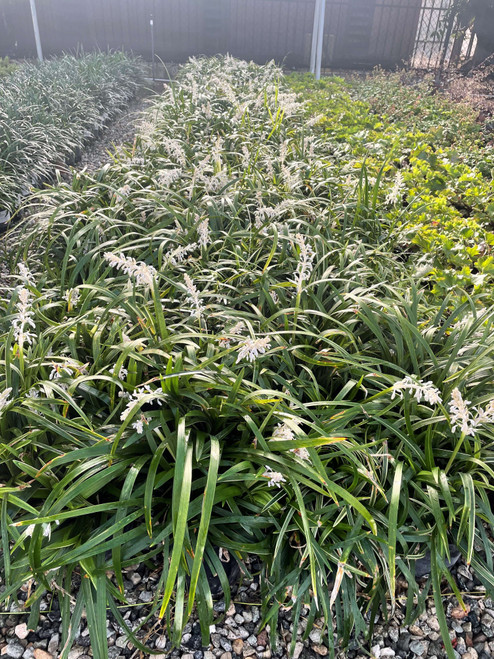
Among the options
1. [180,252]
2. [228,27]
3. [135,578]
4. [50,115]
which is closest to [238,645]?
[135,578]

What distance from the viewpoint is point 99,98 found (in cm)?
723

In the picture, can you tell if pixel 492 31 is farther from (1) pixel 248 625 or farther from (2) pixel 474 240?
(1) pixel 248 625

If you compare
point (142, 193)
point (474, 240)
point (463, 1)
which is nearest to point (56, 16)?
point (463, 1)

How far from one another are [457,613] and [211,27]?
1544 centimetres

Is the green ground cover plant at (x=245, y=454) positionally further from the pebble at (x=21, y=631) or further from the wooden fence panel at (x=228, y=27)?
the wooden fence panel at (x=228, y=27)

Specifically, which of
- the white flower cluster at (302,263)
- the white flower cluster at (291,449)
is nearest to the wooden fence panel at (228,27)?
the white flower cluster at (302,263)

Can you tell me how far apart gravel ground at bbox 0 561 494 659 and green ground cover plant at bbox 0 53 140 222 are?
2.39m

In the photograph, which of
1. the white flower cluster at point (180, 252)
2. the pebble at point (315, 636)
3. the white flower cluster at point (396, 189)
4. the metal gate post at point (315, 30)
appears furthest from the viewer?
the metal gate post at point (315, 30)

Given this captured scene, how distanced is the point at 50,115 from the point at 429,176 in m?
4.03

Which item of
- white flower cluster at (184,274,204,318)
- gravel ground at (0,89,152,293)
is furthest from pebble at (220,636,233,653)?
gravel ground at (0,89,152,293)

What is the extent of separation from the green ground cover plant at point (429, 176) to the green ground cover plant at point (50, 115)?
2192mm

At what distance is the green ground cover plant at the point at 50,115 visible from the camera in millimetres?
4133

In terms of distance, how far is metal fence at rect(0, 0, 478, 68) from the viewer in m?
13.6

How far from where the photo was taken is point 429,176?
3.34 metres
